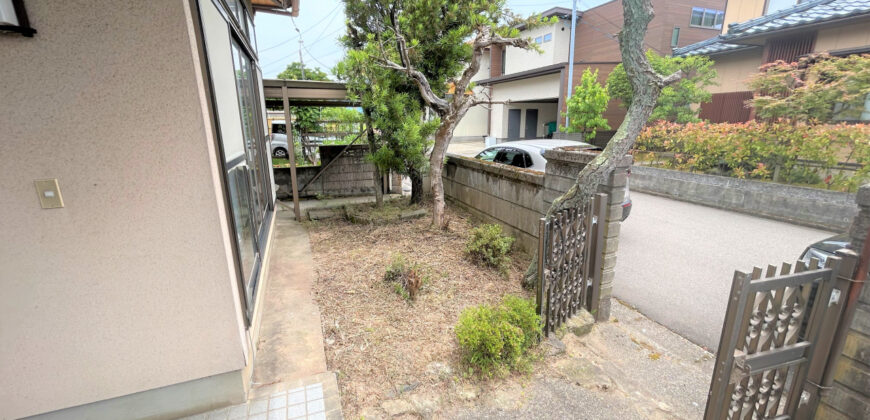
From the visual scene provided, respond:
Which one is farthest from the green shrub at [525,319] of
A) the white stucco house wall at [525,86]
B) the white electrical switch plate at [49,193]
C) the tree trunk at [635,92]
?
the white stucco house wall at [525,86]

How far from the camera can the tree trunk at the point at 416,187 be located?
680cm

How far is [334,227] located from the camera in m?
6.07

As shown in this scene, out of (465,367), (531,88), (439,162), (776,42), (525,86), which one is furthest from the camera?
(525,86)

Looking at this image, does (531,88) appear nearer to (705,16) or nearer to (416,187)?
(705,16)

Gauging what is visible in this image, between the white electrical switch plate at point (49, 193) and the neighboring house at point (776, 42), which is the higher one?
the neighboring house at point (776, 42)

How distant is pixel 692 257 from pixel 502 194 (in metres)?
2.75

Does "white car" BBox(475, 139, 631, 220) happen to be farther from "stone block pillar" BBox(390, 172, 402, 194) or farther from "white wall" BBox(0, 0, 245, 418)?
"white wall" BBox(0, 0, 245, 418)

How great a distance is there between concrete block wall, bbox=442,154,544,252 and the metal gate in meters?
2.67

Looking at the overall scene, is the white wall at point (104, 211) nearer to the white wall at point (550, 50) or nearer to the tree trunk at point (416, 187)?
the tree trunk at point (416, 187)

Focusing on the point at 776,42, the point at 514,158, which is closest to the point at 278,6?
the point at 514,158

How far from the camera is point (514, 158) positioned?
6680mm

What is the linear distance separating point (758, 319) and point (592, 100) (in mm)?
13201

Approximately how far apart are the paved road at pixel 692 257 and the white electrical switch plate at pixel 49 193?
460 centimetres

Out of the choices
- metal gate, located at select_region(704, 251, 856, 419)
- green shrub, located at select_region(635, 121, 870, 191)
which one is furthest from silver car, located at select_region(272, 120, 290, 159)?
metal gate, located at select_region(704, 251, 856, 419)
